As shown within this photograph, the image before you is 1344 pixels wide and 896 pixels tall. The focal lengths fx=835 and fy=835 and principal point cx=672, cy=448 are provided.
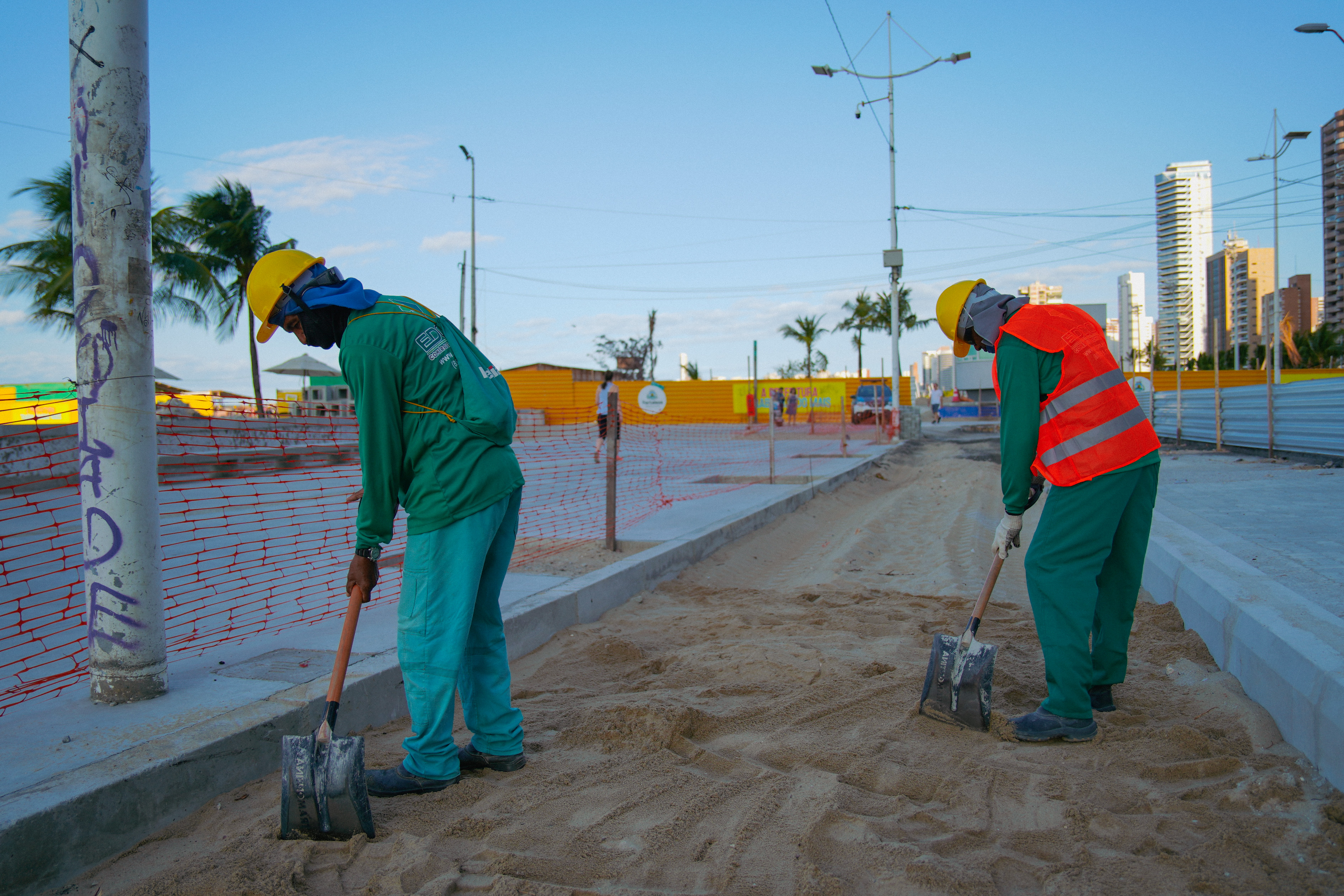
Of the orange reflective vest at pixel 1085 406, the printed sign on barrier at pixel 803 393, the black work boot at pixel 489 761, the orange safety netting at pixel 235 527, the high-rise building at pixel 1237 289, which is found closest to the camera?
the black work boot at pixel 489 761

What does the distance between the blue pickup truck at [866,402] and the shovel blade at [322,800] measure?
30.7 metres

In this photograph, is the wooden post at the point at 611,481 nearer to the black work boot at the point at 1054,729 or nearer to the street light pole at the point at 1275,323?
the black work boot at the point at 1054,729

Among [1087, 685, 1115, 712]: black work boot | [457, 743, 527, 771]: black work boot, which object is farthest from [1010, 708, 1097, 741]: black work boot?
[457, 743, 527, 771]: black work boot

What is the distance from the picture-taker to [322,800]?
2.30 m

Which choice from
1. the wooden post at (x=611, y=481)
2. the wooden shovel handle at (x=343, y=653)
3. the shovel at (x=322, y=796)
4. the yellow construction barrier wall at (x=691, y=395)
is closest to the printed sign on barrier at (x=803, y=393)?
the yellow construction barrier wall at (x=691, y=395)

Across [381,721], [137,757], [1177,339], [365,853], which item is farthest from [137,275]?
[1177,339]

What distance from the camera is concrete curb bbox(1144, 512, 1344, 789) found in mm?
2484

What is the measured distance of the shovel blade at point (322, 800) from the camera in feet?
7.54

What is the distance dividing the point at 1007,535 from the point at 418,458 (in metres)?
2.10

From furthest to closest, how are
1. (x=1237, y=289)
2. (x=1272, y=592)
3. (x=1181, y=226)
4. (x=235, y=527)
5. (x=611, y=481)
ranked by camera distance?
(x=1237, y=289) < (x=1181, y=226) < (x=235, y=527) < (x=611, y=481) < (x=1272, y=592)

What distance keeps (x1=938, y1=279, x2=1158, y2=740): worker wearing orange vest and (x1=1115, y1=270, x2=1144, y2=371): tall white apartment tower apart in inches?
1109

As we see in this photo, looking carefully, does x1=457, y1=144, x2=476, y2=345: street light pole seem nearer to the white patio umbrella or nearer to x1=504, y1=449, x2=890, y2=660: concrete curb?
the white patio umbrella

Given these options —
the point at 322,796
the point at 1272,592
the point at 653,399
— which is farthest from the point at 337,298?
the point at 653,399

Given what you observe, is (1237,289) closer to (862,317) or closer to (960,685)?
(862,317)
